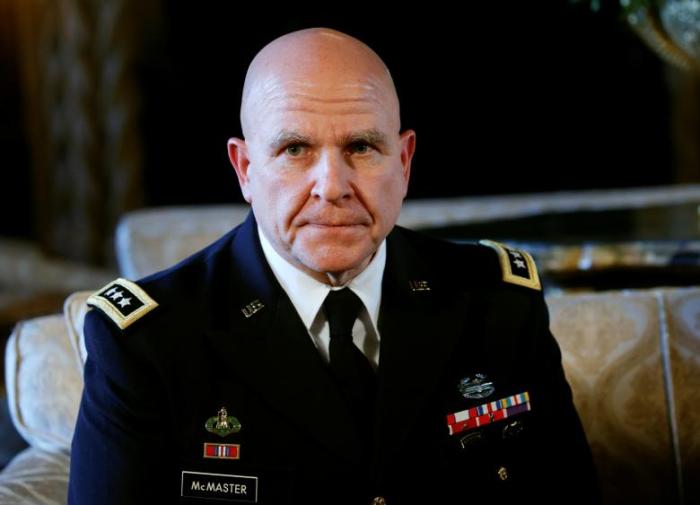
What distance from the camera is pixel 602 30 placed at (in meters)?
4.31

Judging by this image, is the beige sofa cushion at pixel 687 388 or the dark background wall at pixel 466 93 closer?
the beige sofa cushion at pixel 687 388

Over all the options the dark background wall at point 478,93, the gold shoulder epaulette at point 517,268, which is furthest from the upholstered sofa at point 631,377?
the dark background wall at point 478,93

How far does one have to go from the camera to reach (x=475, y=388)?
4.11ft

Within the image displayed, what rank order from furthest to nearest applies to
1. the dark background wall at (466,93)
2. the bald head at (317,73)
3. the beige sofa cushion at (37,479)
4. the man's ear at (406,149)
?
the dark background wall at (466,93)
the beige sofa cushion at (37,479)
the man's ear at (406,149)
the bald head at (317,73)

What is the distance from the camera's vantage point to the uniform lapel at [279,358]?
3.73 ft

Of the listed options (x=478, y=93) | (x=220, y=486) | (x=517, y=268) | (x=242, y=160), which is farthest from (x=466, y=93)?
(x=220, y=486)

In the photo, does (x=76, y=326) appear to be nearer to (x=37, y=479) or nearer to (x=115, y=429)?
(x=37, y=479)

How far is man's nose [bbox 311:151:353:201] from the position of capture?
1.05 meters

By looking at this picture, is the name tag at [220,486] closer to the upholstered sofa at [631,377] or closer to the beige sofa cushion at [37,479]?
the beige sofa cushion at [37,479]

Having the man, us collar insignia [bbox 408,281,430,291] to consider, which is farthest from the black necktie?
us collar insignia [bbox 408,281,430,291]

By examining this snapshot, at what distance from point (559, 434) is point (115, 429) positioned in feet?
1.93

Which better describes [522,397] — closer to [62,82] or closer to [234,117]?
[234,117]

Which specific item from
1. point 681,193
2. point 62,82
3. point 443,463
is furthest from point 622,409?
point 62,82

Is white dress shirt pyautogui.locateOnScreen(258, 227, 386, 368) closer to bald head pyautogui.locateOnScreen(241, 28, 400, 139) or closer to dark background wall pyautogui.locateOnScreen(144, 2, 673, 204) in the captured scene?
bald head pyautogui.locateOnScreen(241, 28, 400, 139)
